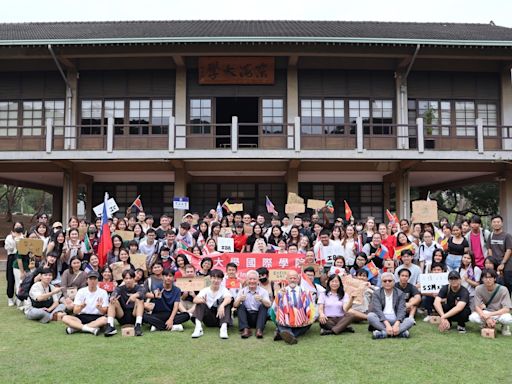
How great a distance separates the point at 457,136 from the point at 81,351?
47.6ft

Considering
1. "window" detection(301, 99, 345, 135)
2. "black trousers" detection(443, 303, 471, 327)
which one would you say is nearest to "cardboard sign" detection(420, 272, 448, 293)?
"black trousers" detection(443, 303, 471, 327)

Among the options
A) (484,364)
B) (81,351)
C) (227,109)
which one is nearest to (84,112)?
(227,109)

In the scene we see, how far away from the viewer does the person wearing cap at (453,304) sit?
23.2ft

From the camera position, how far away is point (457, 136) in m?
16.5

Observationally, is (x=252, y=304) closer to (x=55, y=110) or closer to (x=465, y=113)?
(x=55, y=110)

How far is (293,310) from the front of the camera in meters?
6.77

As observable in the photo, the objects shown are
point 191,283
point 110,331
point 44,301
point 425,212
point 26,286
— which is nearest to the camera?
point 110,331

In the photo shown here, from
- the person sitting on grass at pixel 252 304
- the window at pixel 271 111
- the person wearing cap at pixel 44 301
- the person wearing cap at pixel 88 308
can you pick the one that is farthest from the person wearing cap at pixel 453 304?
the window at pixel 271 111

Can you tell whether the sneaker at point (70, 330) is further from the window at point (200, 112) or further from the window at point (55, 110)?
the window at point (55, 110)

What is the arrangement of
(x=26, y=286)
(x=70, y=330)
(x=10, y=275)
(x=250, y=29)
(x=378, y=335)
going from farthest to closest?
(x=250, y=29) → (x=10, y=275) → (x=26, y=286) → (x=70, y=330) → (x=378, y=335)

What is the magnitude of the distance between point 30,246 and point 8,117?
10.4 meters

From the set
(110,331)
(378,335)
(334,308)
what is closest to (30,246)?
(110,331)

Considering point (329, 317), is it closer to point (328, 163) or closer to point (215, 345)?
point (215, 345)

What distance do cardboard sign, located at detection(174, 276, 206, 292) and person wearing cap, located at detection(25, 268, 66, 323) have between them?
78.9 inches
